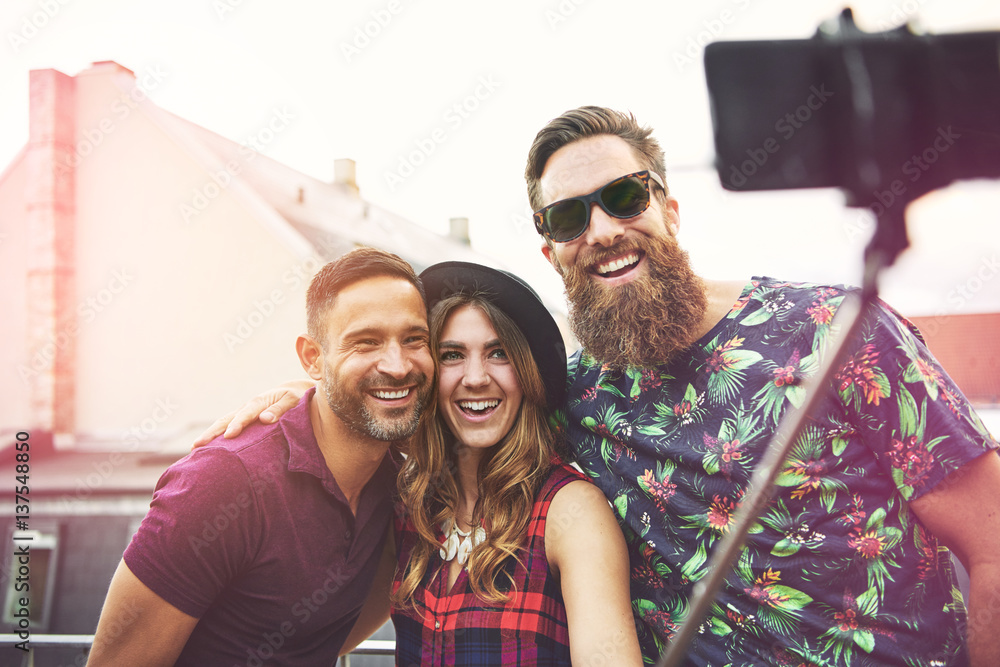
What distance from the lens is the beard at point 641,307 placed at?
1946mm

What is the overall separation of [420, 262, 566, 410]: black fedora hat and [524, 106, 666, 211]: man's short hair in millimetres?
363

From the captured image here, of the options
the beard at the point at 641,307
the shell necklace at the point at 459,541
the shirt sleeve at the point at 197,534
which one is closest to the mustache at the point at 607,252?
the beard at the point at 641,307

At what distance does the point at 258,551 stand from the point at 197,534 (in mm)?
221

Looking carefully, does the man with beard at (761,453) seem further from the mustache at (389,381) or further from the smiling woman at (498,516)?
the mustache at (389,381)

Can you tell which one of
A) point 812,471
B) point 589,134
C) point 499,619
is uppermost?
point 589,134

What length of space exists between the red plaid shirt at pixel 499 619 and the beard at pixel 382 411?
49 cm

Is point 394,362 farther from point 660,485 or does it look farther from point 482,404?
point 660,485

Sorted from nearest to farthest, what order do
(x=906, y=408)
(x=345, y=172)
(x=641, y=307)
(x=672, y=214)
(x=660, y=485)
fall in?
(x=906, y=408), (x=660, y=485), (x=641, y=307), (x=672, y=214), (x=345, y=172)

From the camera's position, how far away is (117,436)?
824cm

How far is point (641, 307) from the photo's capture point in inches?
79.0

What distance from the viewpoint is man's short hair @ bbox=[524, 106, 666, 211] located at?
7.26 ft

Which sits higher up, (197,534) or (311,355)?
(311,355)

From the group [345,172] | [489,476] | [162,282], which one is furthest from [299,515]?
[345,172]

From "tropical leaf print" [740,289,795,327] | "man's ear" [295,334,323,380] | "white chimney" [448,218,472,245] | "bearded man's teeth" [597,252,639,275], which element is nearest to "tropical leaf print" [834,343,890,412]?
"tropical leaf print" [740,289,795,327]
